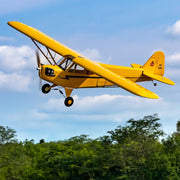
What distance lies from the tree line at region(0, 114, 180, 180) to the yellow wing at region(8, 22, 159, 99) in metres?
9.30

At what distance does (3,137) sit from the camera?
5734cm

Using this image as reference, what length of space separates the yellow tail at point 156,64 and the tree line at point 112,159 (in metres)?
5.30

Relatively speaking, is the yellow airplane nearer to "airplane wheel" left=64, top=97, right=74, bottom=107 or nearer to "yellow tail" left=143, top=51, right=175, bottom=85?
"airplane wheel" left=64, top=97, right=74, bottom=107

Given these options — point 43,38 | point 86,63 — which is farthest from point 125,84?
point 43,38

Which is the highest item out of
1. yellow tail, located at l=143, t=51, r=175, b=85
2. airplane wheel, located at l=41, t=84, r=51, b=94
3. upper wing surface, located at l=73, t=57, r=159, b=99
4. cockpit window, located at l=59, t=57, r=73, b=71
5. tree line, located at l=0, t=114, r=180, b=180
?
yellow tail, located at l=143, t=51, r=175, b=85

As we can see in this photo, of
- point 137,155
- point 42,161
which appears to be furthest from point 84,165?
point 42,161

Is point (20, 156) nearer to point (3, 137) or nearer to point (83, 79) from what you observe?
point (3, 137)

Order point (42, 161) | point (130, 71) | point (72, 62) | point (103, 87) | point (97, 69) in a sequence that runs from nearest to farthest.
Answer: point (97, 69), point (72, 62), point (103, 87), point (130, 71), point (42, 161)

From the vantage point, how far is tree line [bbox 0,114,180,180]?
2561 cm

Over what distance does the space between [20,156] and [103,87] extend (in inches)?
874

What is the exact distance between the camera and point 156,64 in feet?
90.4

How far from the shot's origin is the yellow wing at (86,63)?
1576 cm

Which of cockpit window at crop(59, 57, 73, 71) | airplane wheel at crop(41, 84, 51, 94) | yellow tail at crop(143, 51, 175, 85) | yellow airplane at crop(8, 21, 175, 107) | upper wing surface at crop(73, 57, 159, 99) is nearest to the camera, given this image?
upper wing surface at crop(73, 57, 159, 99)

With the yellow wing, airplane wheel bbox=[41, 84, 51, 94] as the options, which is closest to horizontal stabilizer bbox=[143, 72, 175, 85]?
the yellow wing
